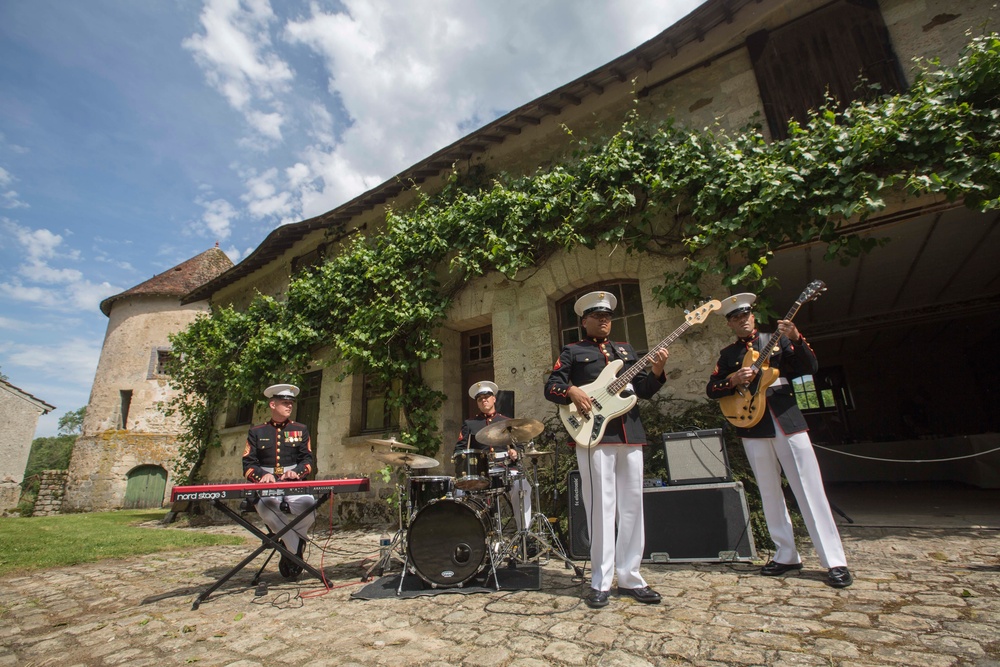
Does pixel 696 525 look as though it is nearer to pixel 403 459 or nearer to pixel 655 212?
pixel 403 459

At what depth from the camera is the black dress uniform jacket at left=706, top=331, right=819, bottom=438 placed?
145 inches

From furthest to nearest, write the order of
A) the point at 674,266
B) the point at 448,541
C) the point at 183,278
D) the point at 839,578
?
the point at 183,278 → the point at 674,266 → the point at 448,541 → the point at 839,578

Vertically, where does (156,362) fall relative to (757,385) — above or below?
above

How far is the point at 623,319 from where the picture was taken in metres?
6.54

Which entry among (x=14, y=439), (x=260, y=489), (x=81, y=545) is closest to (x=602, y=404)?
(x=260, y=489)

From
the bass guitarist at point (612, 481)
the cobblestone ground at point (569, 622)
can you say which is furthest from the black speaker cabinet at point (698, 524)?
the bass guitarist at point (612, 481)

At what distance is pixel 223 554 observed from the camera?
611cm

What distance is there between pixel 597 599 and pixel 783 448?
1818 millimetres

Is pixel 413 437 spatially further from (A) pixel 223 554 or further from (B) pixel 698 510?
(B) pixel 698 510

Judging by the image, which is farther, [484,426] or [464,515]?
[484,426]

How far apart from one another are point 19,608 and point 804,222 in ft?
25.8

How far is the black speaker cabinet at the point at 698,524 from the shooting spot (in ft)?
13.1

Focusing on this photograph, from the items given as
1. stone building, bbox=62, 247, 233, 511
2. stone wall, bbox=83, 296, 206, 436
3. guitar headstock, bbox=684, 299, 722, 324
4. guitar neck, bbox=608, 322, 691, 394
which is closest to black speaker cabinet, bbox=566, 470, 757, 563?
guitar neck, bbox=608, 322, 691, 394

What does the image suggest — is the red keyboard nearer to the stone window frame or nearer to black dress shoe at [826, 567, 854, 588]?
black dress shoe at [826, 567, 854, 588]
